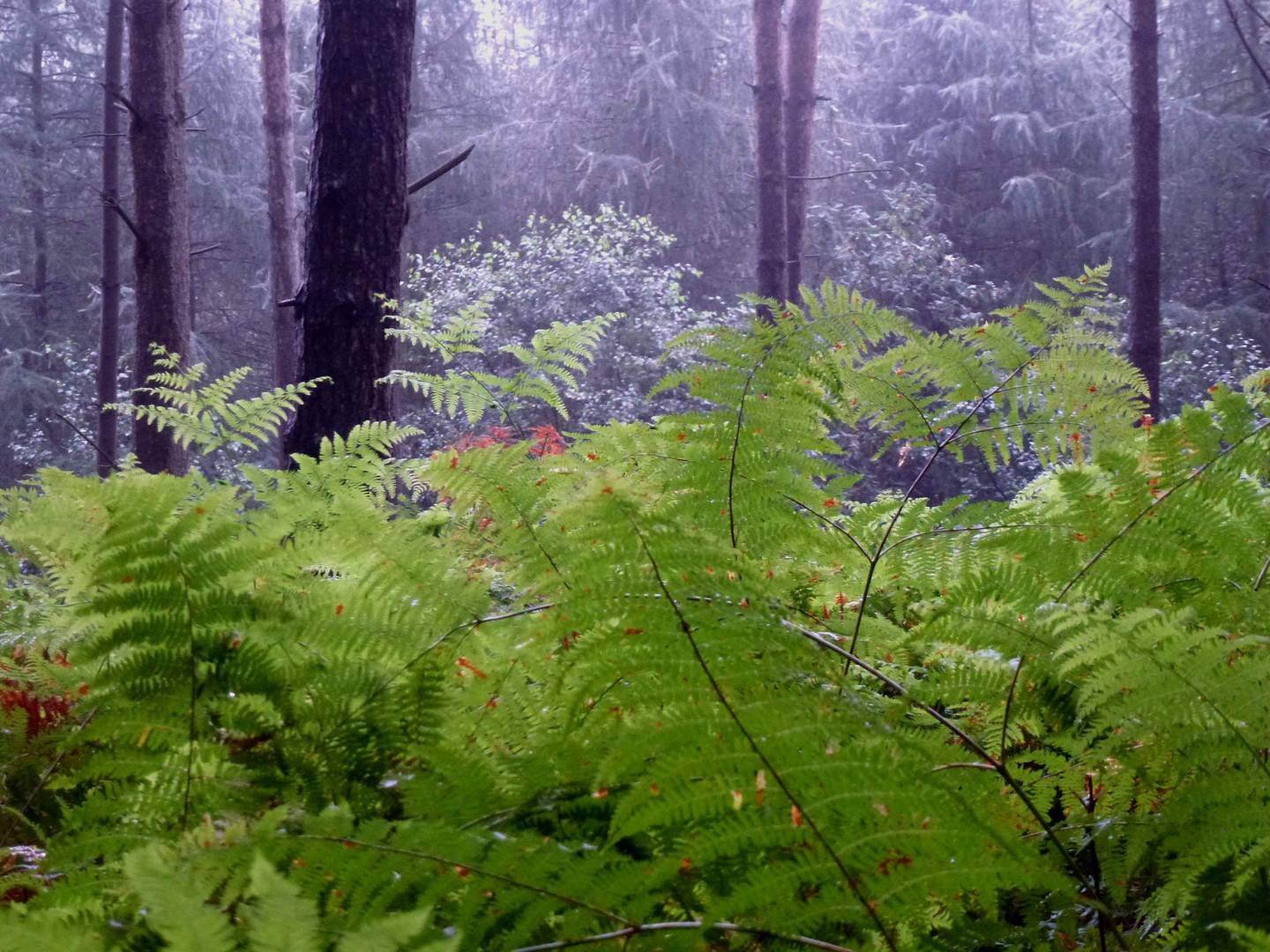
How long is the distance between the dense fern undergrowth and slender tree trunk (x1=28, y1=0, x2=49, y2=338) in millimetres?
18290

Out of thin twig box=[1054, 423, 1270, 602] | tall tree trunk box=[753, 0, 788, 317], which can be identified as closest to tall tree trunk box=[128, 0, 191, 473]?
tall tree trunk box=[753, 0, 788, 317]

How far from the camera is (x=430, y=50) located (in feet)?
59.7

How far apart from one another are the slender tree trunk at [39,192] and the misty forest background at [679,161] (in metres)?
0.06

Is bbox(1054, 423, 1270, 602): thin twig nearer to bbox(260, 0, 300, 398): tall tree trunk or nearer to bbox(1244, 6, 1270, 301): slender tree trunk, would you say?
bbox(260, 0, 300, 398): tall tree trunk

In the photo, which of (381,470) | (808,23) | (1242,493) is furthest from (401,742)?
→ (808,23)

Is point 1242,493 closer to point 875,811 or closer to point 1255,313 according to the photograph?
point 875,811

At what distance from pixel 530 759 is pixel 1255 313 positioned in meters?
17.0

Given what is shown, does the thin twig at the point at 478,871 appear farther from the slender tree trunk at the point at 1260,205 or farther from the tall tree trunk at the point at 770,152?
the slender tree trunk at the point at 1260,205

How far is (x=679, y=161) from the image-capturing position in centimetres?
1705

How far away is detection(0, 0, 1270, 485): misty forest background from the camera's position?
1583cm

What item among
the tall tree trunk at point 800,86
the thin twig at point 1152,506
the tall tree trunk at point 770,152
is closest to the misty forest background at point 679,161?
the tall tree trunk at point 800,86

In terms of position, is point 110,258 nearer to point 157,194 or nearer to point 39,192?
point 157,194

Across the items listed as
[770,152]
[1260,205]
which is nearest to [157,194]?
[770,152]

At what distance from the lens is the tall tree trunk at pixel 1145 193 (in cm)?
838
